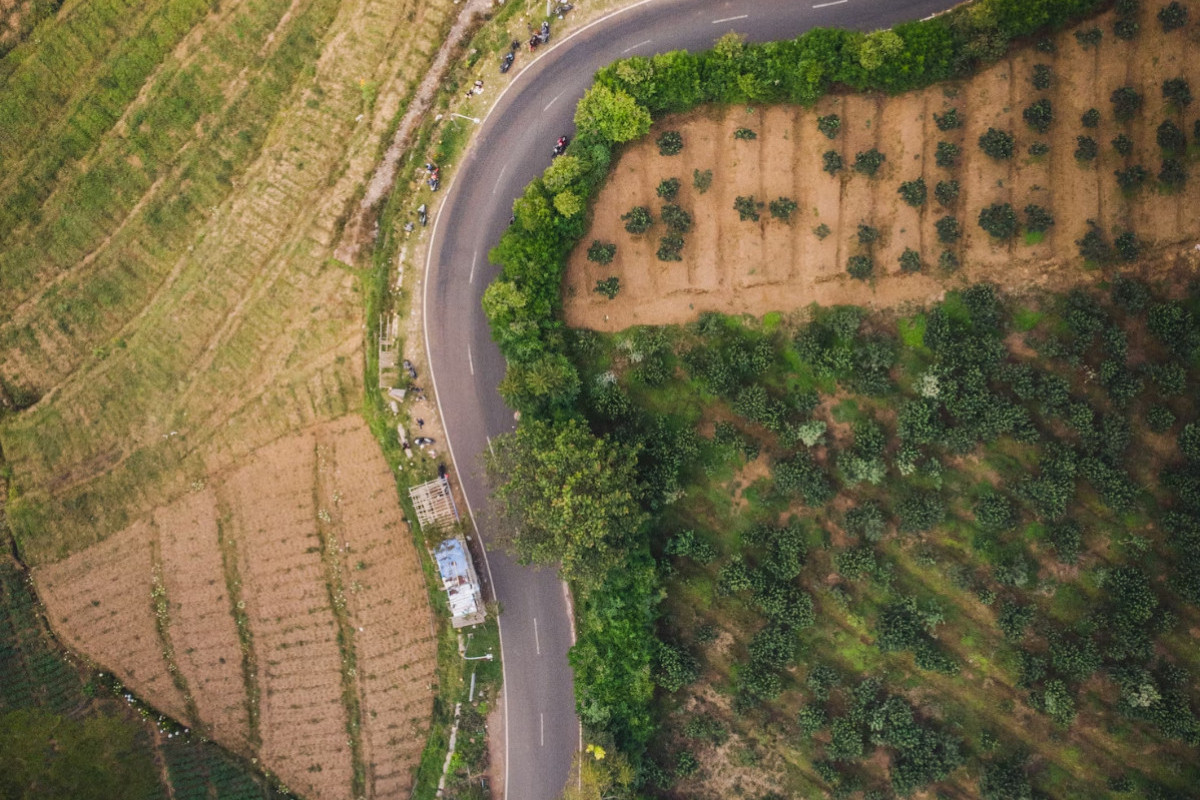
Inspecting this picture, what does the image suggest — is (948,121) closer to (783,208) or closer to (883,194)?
(883,194)

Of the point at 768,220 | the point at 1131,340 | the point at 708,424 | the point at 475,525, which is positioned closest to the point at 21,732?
the point at 475,525

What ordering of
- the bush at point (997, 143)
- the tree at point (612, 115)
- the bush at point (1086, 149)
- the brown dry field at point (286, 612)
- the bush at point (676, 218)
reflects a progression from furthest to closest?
the brown dry field at point (286, 612), the bush at point (676, 218), the tree at point (612, 115), the bush at point (997, 143), the bush at point (1086, 149)

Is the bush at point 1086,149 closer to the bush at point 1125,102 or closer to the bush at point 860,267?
the bush at point 1125,102

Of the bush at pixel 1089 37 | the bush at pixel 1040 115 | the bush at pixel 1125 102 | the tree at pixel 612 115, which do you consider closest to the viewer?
the bush at pixel 1125 102

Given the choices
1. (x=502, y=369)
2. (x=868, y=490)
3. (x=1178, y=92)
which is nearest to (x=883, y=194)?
(x=1178, y=92)

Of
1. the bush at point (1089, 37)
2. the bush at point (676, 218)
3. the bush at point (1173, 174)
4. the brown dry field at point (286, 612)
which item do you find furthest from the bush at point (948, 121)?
→ the brown dry field at point (286, 612)
